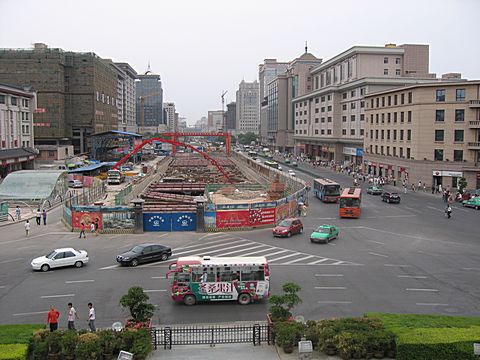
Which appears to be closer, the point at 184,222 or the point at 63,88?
the point at 184,222

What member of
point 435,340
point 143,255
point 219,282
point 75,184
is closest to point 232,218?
point 143,255

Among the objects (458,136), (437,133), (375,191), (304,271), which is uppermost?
(437,133)

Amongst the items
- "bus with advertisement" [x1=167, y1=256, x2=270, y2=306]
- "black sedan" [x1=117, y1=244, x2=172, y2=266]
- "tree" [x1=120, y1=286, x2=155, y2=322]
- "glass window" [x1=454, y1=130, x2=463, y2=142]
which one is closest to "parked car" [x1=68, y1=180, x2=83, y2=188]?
"black sedan" [x1=117, y1=244, x2=172, y2=266]

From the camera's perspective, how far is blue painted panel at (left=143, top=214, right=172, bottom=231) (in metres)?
43.9

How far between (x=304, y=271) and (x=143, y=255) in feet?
33.8

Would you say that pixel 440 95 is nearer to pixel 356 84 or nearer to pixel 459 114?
pixel 459 114

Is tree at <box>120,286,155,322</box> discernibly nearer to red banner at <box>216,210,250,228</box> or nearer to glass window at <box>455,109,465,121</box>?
red banner at <box>216,210,250,228</box>

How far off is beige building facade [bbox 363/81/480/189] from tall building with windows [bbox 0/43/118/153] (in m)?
84.3

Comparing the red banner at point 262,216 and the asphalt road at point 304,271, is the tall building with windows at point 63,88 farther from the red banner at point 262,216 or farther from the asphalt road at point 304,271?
the red banner at point 262,216

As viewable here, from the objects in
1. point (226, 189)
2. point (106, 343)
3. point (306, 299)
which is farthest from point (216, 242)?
point (226, 189)

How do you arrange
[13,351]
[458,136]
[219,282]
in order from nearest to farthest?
[13,351] → [219,282] → [458,136]

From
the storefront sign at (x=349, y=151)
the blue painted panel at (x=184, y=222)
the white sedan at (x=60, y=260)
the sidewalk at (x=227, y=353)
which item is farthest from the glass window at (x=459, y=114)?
the sidewalk at (x=227, y=353)

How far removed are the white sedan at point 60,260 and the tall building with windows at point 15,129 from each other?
58273mm

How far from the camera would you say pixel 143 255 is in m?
32.5
